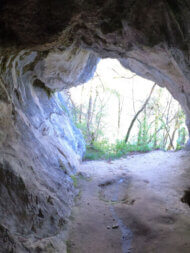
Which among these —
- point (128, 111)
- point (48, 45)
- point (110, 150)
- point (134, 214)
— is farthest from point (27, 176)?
point (128, 111)

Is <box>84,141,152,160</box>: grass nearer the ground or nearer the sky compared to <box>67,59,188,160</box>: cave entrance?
nearer the ground

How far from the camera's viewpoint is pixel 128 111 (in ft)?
68.0

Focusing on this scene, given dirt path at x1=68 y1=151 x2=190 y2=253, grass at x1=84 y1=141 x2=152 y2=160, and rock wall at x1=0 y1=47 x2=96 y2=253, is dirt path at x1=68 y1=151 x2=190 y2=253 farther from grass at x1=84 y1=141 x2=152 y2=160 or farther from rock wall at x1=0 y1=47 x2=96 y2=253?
grass at x1=84 y1=141 x2=152 y2=160

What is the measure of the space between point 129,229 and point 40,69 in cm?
558

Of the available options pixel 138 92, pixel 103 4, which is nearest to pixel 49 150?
pixel 103 4

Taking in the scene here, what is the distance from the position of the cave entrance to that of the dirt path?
5230 mm

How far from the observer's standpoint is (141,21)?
3.47m

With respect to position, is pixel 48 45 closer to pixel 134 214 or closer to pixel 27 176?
pixel 27 176

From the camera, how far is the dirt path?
10.9 feet

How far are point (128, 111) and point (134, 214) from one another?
56.1 ft

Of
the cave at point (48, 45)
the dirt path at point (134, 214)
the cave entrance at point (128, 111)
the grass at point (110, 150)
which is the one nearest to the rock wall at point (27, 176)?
the cave at point (48, 45)

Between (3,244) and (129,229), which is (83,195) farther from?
(3,244)

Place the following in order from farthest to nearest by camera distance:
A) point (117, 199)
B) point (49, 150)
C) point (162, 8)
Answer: point (49, 150) → point (117, 199) → point (162, 8)

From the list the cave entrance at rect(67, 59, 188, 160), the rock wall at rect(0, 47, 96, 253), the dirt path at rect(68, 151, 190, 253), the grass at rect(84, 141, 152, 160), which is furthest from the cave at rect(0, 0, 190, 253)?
the cave entrance at rect(67, 59, 188, 160)
